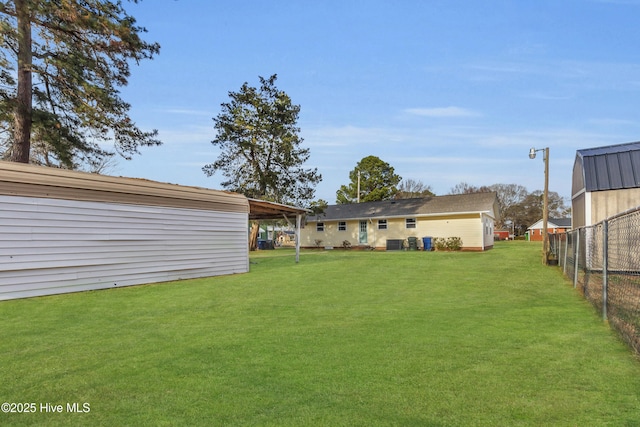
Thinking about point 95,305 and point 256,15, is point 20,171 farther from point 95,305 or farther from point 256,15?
point 256,15

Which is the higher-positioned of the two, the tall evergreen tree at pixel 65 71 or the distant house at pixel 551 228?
the tall evergreen tree at pixel 65 71

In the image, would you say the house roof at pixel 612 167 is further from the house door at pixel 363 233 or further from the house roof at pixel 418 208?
the house door at pixel 363 233

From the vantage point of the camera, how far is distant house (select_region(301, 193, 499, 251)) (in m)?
23.0

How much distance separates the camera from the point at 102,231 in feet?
28.0

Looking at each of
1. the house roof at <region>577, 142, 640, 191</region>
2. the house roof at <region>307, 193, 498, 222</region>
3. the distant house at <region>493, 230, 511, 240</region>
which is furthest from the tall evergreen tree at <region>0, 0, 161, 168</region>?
the distant house at <region>493, 230, 511, 240</region>

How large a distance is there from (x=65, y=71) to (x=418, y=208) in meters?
20.4

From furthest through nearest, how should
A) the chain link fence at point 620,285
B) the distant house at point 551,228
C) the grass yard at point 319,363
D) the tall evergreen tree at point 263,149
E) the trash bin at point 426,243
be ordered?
1. the distant house at point 551,228
2. the tall evergreen tree at point 263,149
3. the trash bin at point 426,243
4. the chain link fence at point 620,285
5. the grass yard at point 319,363

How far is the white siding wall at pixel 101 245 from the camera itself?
7.24m

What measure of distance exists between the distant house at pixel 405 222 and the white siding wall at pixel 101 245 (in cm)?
1606

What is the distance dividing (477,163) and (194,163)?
70.7 feet

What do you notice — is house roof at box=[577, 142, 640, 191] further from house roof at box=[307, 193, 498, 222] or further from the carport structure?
house roof at box=[307, 193, 498, 222]

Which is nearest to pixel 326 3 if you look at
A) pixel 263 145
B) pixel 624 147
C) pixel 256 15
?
pixel 256 15

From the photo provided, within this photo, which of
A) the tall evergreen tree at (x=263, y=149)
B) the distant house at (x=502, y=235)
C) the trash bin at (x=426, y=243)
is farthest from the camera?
the distant house at (x=502, y=235)

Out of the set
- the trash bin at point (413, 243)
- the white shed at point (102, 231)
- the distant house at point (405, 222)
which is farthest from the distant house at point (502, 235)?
the white shed at point (102, 231)
